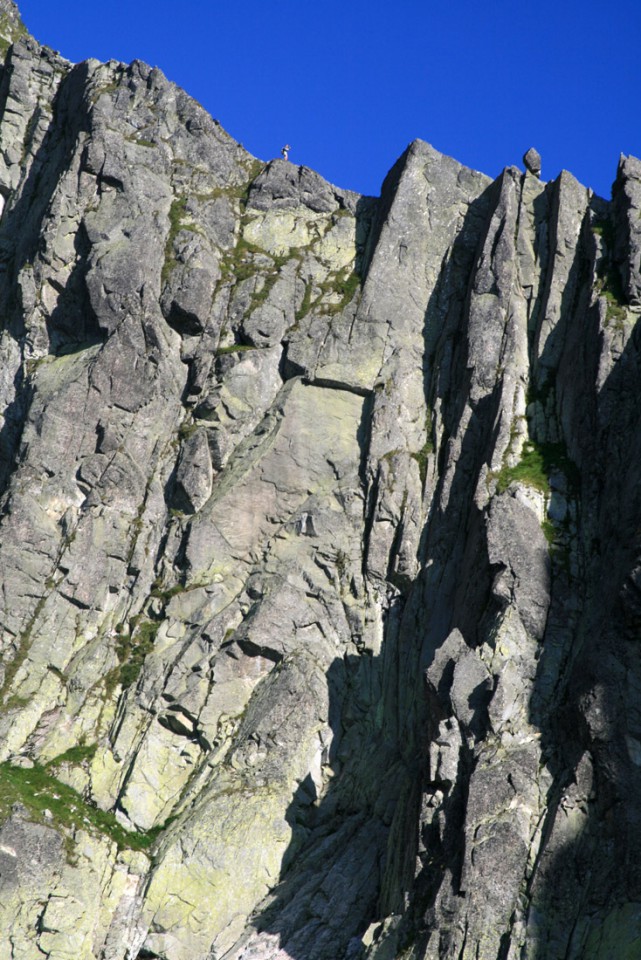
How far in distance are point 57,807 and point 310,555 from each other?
42.7 ft

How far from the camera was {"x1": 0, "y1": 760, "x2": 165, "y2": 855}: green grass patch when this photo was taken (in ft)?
122

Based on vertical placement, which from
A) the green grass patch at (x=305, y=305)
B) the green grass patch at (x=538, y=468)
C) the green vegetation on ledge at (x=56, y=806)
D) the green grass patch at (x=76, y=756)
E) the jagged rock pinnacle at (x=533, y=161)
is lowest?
the green vegetation on ledge at (x=56, y=806)

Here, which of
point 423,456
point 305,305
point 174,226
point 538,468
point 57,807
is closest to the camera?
point 57,807

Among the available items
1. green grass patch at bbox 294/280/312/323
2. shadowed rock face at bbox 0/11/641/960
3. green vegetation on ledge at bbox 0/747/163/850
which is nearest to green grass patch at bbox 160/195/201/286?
shadowed rock face at bbox 0/11/641/960

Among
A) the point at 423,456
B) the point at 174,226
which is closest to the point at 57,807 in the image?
the point at 423,456

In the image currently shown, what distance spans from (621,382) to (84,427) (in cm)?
2200

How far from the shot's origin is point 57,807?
37.9 metres

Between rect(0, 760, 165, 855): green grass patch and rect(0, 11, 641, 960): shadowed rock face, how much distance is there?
12cm

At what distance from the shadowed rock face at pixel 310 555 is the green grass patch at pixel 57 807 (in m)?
0.12

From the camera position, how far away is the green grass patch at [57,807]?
1469 inches

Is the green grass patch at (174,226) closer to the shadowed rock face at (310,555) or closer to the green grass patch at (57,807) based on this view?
the shadowed rock face at (310,555)

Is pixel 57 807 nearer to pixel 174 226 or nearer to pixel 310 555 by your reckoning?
pixel 310 555

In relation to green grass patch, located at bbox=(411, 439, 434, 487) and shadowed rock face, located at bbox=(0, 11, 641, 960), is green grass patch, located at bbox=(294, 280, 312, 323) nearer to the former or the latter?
shadowed rock face, located at bbox=(0, 11, 641, 960)

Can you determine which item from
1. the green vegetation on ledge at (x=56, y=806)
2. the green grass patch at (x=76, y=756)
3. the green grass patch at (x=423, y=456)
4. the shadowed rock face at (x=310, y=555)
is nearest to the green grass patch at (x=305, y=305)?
the shadowed rock face at (x=310, y=555)
